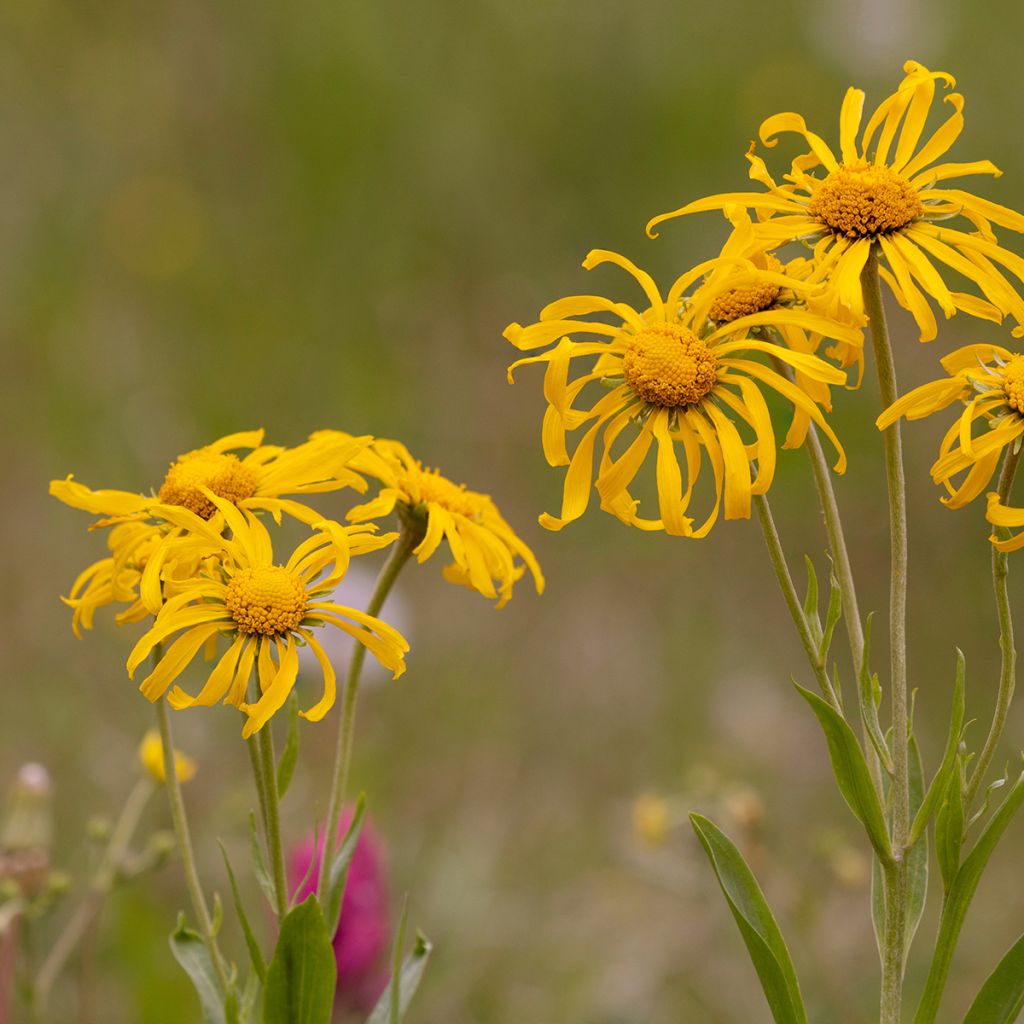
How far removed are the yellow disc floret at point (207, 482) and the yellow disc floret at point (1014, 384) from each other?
105 centimetres

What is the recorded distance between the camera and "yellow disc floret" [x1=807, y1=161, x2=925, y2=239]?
6.18ft

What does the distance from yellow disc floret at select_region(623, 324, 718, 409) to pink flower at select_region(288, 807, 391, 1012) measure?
1597 millimetres

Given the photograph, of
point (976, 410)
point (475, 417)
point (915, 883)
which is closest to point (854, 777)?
point (915, 883)

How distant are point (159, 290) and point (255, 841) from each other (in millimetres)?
6028

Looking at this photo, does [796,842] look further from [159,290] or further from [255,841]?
[159,290]

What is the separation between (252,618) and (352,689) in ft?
1.06

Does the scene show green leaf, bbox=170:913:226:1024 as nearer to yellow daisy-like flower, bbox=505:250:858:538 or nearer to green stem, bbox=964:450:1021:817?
yellow daisy-like flower, bbox=505:250:858:538

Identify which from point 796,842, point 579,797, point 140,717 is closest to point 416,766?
point 579,797

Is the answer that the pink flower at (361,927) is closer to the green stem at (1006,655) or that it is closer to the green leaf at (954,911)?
the green leaf at (954,911)

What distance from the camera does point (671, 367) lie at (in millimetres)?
1847

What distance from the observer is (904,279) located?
181 cm

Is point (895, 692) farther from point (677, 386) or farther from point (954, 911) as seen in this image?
point (677, 386)

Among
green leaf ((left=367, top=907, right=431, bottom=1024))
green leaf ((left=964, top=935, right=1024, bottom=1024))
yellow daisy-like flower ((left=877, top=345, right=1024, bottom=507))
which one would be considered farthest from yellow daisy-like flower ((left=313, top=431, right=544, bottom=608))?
green leaf ((left=964, top=935, right=1024, bottom=1024))

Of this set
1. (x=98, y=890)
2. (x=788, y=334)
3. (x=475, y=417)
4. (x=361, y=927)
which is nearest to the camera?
(x=788, y=334)
